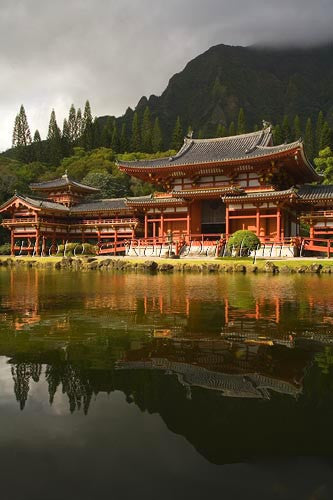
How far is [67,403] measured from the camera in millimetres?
5281

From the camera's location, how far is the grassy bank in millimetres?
28062

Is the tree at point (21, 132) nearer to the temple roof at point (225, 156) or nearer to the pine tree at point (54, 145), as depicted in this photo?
the pine tree at point (54, 145)

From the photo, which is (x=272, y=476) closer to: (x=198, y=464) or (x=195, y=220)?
(x=198, y=464)

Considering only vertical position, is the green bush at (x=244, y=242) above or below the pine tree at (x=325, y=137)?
below

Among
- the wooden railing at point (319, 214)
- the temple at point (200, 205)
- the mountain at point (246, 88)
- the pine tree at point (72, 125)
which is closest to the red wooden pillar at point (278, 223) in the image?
the temple at point (200, 205)

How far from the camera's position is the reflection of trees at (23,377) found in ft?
18.4

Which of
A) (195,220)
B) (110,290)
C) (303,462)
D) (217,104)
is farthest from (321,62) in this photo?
(303,462)

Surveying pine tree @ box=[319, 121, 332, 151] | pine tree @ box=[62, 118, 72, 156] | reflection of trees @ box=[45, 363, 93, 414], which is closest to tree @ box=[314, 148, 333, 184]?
pine tree @ box=[319, 121, 332, 151]

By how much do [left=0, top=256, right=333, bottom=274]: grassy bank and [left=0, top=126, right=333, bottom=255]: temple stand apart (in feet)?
20.4

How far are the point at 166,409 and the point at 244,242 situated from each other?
30.7m

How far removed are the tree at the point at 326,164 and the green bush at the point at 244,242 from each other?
106ft

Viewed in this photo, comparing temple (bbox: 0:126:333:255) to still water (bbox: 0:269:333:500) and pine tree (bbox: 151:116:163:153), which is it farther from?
pine tree (bbox: 151:116:163:153)

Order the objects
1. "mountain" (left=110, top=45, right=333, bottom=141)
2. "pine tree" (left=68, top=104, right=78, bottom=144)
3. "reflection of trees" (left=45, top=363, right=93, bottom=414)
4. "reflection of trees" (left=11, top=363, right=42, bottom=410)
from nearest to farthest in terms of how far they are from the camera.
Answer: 1. "reflection of trees" (left=45, top=363, right=93, bottom=414)
2. "reflection of trees" (left=11, top=363, right=42, bottom=410)
3. "pine tree" (left=68, top=104, right=78, bottom=144)
4. "mountain" (left=110, top=45, right=333, bottom=141)

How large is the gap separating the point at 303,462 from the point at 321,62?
7885 inches
